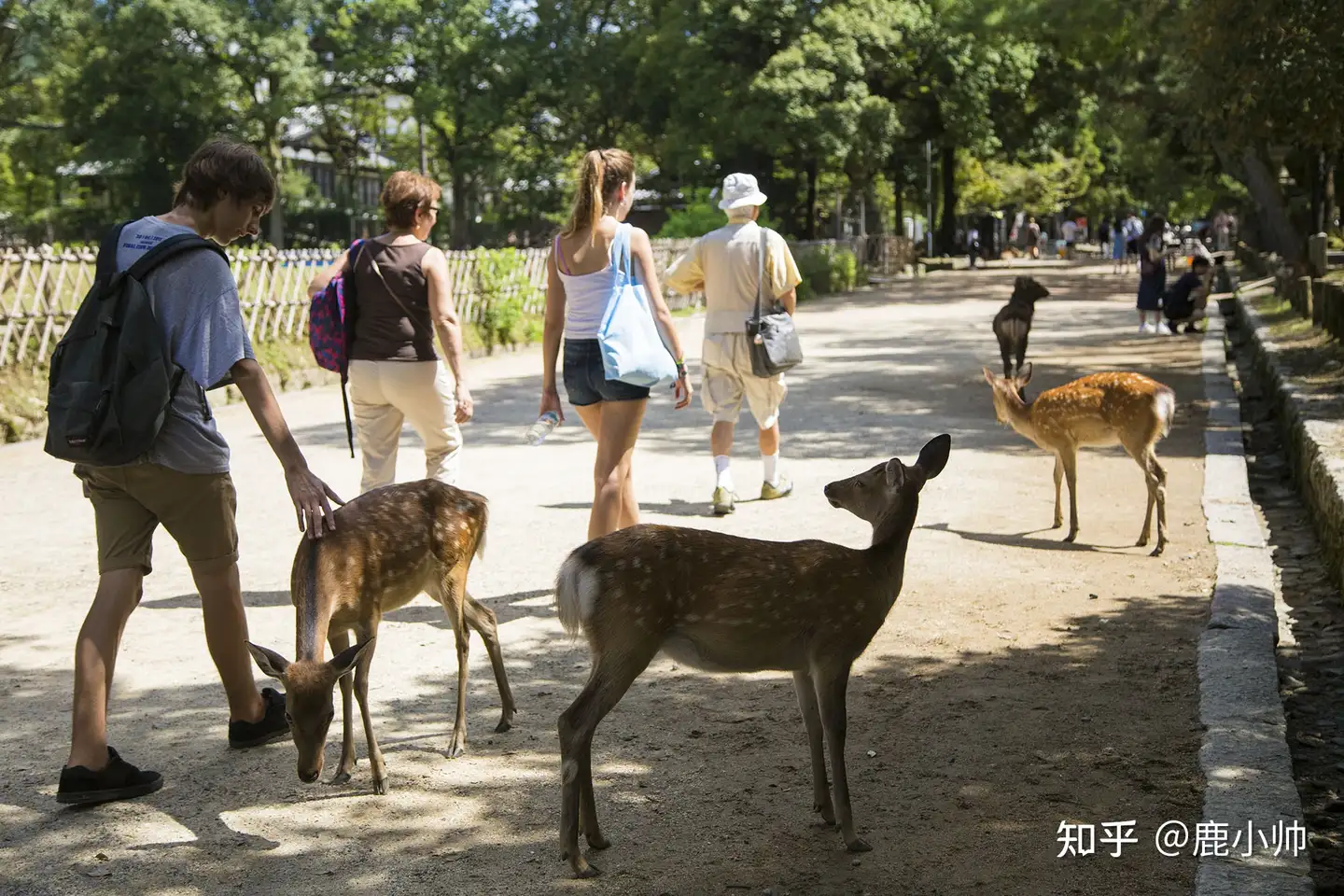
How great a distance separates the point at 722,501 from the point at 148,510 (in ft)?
15.6

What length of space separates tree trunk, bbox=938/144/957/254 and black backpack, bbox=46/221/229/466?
4765 cm

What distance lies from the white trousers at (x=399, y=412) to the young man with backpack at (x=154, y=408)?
6.50 feet

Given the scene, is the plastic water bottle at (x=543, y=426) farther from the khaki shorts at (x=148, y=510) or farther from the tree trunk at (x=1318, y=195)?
the tree trunk at (x=1318, y=195)

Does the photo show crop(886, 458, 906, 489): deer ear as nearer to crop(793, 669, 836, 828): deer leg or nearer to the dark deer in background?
crop(793, 669, 836, 828): deer leg

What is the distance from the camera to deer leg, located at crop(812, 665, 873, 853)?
416 centimetres

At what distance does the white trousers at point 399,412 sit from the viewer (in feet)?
22.1

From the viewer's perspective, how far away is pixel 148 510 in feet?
15.3

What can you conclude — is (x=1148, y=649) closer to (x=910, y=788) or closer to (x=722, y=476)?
(x=910, y=788)

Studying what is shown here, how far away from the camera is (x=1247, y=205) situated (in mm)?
50000

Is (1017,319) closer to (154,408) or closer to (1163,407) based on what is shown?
(1163,407)

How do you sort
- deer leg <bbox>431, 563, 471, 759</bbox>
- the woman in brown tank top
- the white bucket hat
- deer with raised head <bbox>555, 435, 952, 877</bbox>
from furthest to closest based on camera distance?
the white bucket hat, the woman in brown tank top, deer leg <bbox>431, 563, 471, 759</bbox>, deer with raised head <bbox>555, 435, 952, 877</bbox>

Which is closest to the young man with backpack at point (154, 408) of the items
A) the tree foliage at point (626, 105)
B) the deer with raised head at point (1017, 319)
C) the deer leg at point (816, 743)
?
the deer leg at point (816, 743)

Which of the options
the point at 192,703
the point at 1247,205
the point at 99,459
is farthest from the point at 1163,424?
the point at 1247,205

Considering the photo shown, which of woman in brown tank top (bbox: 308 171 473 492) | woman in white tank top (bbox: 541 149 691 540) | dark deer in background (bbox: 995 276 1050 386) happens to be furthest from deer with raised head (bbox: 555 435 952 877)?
dark deer in background (bbox: 995 276 1050 386)
